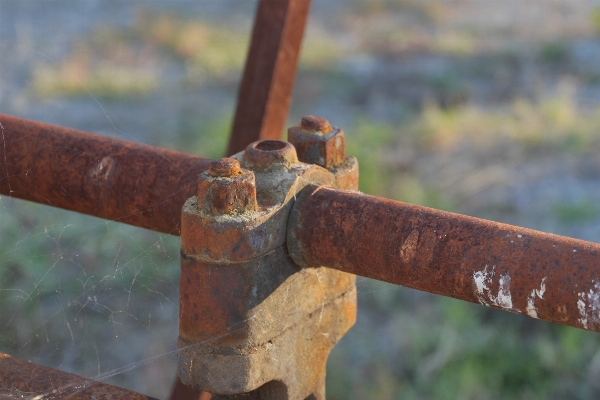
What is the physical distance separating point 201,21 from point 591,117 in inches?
200

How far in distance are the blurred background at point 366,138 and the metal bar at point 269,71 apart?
0.71m

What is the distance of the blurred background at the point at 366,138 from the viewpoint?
383 cm

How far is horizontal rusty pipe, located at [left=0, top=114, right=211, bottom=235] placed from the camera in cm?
142

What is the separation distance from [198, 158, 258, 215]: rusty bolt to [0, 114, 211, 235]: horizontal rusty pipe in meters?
0.22

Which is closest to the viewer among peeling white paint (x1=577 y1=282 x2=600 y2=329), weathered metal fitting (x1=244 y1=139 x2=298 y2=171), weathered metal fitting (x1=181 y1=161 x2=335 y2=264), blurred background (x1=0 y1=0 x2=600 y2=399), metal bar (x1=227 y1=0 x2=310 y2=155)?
peeling white paint (x1=577 y1=282 x2=600 y2=329)

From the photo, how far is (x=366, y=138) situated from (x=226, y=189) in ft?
15.1

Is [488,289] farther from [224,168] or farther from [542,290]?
[224,168]

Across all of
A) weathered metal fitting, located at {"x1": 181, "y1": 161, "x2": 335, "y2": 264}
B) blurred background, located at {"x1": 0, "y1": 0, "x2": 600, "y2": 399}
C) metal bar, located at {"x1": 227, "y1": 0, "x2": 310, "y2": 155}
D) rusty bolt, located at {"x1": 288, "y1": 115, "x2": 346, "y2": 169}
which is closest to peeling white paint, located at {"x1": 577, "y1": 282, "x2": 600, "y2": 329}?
weathered metal fitting, located at {"x1": 181, "y1": 161, "x2": 335, "y2": 264}

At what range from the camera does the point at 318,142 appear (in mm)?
1415

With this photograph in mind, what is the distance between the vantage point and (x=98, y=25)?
9.11 m

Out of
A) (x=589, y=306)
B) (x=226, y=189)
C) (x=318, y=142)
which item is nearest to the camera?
(x=589, y=306)

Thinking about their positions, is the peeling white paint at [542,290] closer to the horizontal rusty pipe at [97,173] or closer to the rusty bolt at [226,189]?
the rusty bolt at [226,189]

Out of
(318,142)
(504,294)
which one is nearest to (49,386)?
(318,142)

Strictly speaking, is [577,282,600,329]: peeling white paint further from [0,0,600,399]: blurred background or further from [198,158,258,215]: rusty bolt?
[0,0,600,399]: blurred background
